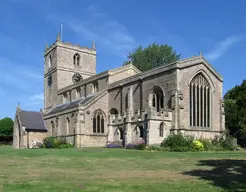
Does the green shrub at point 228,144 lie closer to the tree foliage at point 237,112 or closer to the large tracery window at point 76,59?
the tree foliage at point 237,112

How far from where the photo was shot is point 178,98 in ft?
112

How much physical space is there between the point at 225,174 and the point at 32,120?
4077cm

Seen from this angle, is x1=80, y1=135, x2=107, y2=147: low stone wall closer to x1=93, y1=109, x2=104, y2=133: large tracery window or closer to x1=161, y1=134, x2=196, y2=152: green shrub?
x1=93, y1=109, x2=104, y2=133: large tracery window

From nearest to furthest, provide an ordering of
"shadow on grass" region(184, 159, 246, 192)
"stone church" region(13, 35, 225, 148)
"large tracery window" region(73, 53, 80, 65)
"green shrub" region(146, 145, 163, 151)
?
"shadow on grass" region(184, 159, 246, 192) → "green shrub" region(146, 145, 163, 151) → "stone church" region(13, 35, 225, 148) → "large tracery window" region(73, 53, 80, 65)

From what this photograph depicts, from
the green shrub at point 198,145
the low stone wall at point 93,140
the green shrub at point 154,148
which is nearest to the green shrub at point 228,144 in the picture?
the green shrub at point 198,145

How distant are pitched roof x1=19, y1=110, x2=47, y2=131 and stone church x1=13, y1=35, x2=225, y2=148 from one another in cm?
20

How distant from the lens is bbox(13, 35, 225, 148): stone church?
34281 millimetres

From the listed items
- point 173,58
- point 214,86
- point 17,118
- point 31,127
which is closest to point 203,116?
point 214,86

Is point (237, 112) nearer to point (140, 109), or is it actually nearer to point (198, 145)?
point (140, 109)

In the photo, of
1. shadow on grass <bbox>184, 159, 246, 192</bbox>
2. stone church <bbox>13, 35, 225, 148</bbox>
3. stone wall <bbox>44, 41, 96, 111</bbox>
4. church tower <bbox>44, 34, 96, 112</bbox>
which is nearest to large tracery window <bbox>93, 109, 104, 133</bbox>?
→ stone church <bbox>13, 35, 225, 148</bbox>

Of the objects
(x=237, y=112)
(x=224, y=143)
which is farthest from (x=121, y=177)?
(x=237, y=112)

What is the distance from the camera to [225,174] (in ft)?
49.5

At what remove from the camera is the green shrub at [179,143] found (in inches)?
1183

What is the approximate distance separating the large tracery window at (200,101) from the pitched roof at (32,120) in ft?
81.4
